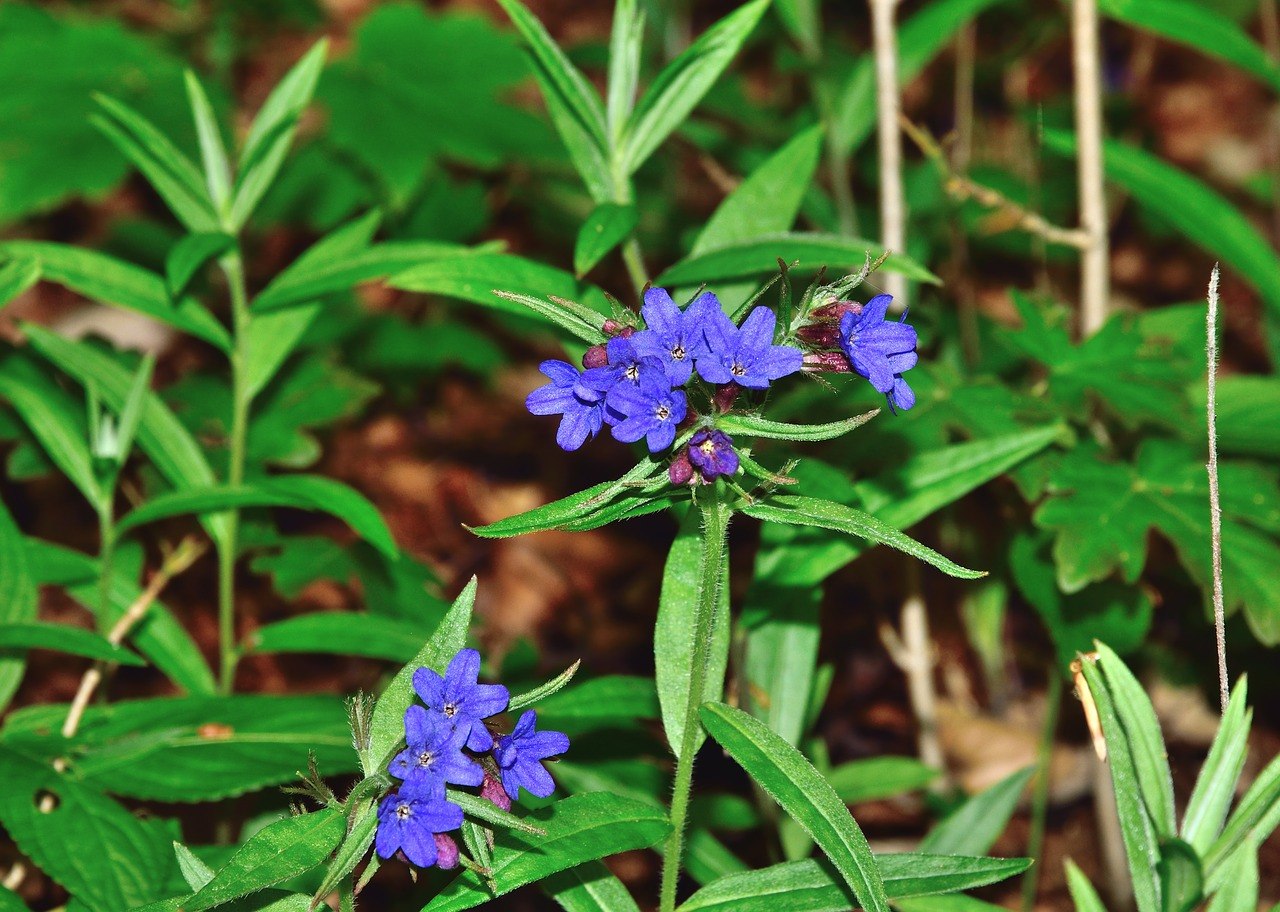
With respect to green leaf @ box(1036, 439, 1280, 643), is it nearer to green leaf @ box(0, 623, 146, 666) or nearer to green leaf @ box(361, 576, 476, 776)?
green leaf @ box(361, 576, 476, 776)

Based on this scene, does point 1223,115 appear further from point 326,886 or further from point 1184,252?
point 326,886

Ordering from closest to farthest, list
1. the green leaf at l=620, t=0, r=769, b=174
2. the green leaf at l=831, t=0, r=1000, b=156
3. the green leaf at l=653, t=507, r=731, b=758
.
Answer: the green leaf at l=653, t=507, r=731, b=758 < the green leaf at l=620, t=0, r=769, b=174 < the green leaf at l=831, t=0, r=1000, b=156

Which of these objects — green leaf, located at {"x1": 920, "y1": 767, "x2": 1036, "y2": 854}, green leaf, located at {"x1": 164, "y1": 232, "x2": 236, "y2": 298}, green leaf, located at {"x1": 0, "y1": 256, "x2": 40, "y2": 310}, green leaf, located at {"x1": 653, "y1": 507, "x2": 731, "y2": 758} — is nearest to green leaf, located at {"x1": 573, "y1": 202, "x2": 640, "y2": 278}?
green leaf, located at {"x1": 653, "y1": 507, "x2": 731, "y2": 758}

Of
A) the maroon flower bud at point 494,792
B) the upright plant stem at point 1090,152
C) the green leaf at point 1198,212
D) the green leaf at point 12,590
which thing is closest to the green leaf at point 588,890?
the maroon flower bud at point 494,792

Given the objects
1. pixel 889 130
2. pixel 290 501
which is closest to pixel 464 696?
pixel 290 501

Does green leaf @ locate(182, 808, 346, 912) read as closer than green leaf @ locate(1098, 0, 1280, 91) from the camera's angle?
Yes

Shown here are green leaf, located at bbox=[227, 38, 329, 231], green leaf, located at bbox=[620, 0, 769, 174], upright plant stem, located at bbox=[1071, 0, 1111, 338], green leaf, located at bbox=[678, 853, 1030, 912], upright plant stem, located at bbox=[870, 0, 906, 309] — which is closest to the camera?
green leaf, located at bbox=[678, 853, 1030, 912]

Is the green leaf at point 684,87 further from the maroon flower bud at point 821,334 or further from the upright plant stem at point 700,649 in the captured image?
the upright plant stem at point 700,649
